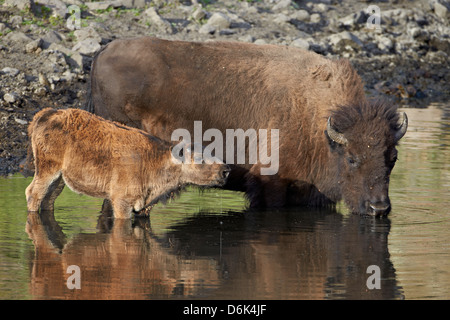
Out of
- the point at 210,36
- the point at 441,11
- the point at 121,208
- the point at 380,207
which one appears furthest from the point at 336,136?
the point at 441,11

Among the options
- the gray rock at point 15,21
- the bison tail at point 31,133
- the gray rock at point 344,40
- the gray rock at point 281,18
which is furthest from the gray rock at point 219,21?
the bison tail at point 31,133

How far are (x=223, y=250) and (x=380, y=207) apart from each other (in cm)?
243

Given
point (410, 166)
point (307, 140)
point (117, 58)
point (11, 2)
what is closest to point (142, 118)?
point (117, 58)

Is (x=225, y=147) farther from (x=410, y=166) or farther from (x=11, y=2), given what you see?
(x=11, y=2)

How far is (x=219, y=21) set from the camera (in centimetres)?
2011

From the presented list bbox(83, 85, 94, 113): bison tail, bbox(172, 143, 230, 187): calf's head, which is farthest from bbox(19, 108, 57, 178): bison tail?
bbox(172, 143, 230, 187): calf's head

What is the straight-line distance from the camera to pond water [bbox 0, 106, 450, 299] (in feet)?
25.4

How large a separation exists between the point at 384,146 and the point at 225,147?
2.20 m

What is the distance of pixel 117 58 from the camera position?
11.5 meters

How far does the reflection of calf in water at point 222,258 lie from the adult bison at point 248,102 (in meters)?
0.57

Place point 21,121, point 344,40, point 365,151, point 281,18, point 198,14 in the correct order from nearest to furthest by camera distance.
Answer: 1. point 365,151
2. point 21,121
3. point 198,14
4. point 281,18
5. point 344,40

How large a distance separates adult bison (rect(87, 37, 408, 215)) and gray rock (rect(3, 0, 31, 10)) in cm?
718

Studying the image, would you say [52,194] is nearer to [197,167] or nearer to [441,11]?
[197,167]

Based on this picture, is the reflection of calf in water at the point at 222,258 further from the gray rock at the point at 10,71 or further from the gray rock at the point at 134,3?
the gray rock at the point at 134,3
